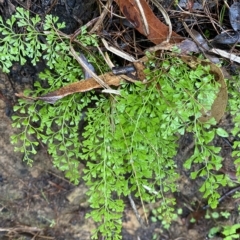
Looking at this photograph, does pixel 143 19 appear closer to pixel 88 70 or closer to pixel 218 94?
pixel 88 70

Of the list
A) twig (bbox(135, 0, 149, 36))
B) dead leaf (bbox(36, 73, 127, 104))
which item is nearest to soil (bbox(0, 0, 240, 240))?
dead leaf (bbox(36, 73, 127, 104))

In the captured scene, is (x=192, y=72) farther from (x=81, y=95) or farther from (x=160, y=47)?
(x=81, y=95)

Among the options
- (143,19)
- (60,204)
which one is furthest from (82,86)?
(60,204)

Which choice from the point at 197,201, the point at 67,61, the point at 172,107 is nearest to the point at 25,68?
the point at 67,61

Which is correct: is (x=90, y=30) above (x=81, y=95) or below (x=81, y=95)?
above

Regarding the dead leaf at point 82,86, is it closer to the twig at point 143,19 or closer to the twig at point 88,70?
the twig at point 88,70

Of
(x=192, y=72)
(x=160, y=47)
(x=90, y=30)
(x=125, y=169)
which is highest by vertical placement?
(x=90, y=30)

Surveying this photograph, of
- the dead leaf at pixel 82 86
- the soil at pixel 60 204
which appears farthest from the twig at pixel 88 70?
the soil at pixel 60 204
